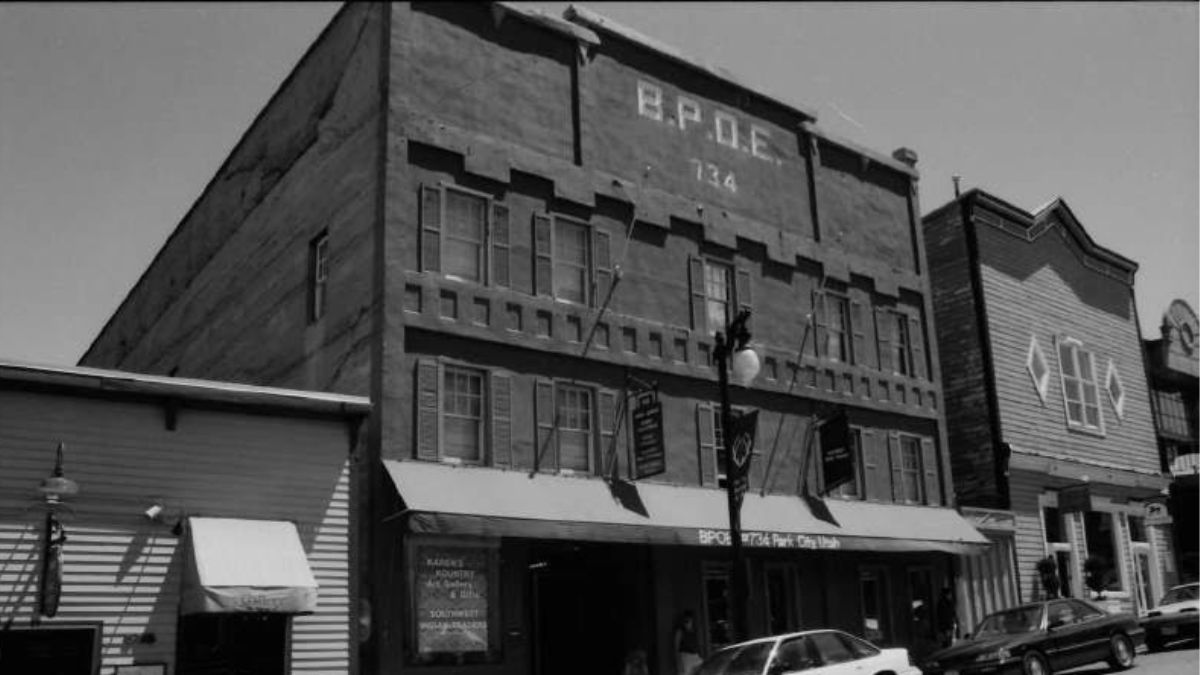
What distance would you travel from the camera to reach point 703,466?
73.0ft

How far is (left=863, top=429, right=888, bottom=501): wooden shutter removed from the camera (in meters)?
25.7

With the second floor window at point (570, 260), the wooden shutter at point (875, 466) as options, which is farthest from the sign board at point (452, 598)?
the wooden shutter at point (875, 466)

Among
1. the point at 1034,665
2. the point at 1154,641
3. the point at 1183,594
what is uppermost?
the point at 1183,594

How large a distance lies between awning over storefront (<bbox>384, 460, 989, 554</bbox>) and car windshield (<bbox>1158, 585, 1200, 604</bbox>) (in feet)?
13.2

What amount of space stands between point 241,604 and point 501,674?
4.93 m

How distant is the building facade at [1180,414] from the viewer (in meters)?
36.3

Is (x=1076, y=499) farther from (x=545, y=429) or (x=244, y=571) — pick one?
(x=244, y=571)

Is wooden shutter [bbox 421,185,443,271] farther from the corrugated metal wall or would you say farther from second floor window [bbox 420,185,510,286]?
the corrugated metal wall

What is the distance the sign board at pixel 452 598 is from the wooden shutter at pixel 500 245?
4733mm

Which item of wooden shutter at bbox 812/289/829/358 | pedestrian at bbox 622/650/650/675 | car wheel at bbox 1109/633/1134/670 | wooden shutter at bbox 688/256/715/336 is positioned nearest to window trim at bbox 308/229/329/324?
wooden shutter at bbox 688/256/715/336

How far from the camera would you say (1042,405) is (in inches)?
1232

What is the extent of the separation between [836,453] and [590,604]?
5875 millimetres

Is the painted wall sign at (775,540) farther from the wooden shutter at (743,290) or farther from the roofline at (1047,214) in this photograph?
the roofline at (1047,214)

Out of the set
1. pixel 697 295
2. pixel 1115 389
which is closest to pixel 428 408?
pixel 697 295
